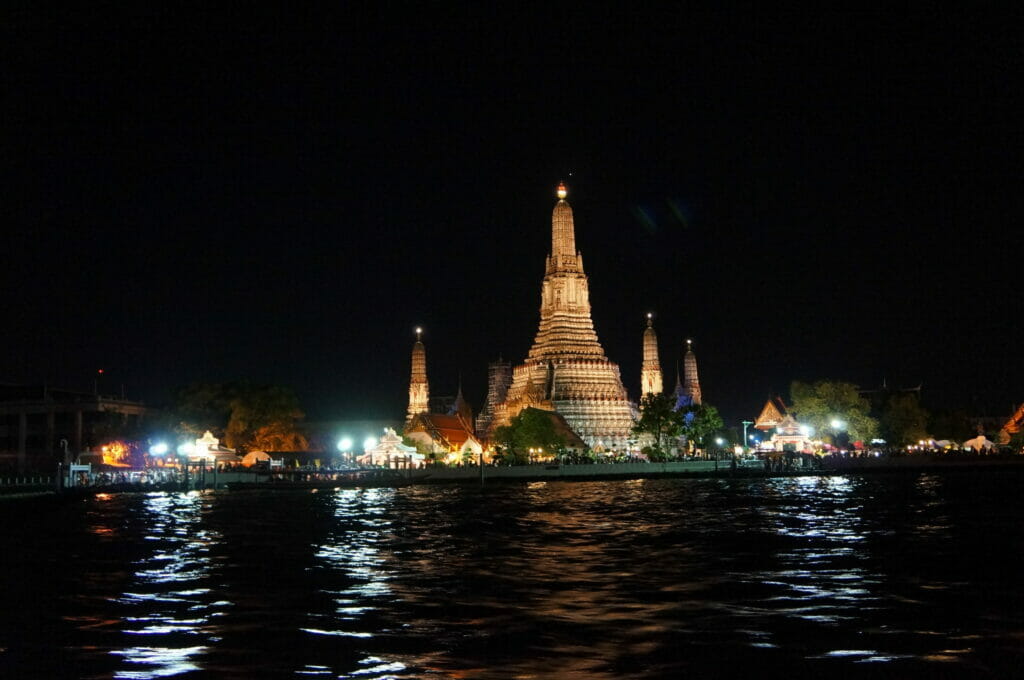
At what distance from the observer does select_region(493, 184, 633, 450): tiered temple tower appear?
310 ft

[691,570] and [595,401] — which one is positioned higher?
[595,401]

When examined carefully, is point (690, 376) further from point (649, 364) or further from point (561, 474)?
point (561, 474)

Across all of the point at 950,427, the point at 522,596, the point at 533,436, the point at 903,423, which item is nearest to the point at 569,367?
the point at 533,436

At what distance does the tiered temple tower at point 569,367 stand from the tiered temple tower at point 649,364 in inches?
1073

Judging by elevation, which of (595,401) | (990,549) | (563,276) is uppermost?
(563,276)

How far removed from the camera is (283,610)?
1927cm

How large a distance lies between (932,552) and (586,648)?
51.9 feet

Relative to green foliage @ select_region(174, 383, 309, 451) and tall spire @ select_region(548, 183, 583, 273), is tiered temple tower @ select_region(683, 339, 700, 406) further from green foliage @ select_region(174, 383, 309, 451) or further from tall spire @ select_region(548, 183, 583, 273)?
green foliage @ select_region(174, 383, 309, 451)

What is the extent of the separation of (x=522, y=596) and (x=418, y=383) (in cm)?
9980

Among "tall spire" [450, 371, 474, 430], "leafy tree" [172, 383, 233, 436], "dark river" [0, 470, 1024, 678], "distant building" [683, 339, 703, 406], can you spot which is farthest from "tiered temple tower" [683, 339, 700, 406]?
"dark river" [0, 470, 1024, 678]

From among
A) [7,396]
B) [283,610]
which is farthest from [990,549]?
[7,396]

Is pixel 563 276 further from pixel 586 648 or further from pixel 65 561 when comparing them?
pixel 586 648

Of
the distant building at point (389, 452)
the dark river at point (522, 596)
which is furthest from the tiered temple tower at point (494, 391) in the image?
the dark river at point (522, 596)

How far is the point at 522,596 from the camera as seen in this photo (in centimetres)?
2055
